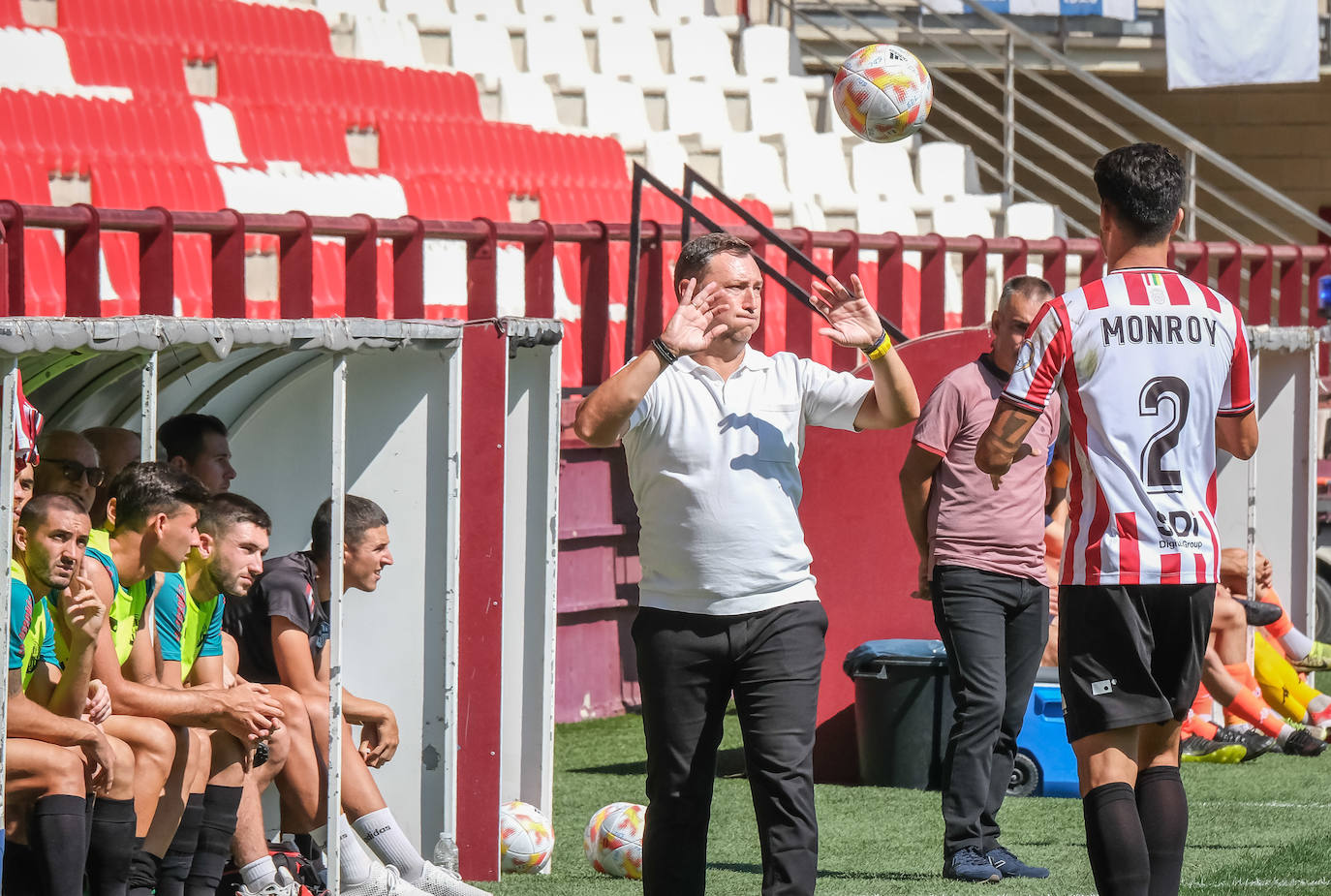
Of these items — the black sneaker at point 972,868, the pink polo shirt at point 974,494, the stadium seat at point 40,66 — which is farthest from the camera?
the stadium seat at point 40,66

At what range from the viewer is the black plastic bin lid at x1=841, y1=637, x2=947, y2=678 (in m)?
7.69

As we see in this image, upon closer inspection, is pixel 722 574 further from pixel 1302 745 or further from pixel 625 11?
pixel 625 11

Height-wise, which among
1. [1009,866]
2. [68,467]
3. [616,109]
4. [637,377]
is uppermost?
[616,109]

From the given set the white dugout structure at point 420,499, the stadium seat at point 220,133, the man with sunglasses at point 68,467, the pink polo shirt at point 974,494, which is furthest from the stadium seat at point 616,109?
the man with sunglasses at point 68,467

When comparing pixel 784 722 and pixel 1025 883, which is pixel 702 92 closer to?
pixel 1025 883

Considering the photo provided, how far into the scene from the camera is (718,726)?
4719mm

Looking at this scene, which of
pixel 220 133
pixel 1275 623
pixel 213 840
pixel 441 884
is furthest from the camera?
pixel 220 133

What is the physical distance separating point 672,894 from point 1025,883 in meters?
1.72

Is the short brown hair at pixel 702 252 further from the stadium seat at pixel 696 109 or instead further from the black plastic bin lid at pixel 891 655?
the stadium seat at pixel 696 109

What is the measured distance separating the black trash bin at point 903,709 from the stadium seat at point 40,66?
7238mm

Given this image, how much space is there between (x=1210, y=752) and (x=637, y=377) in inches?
190

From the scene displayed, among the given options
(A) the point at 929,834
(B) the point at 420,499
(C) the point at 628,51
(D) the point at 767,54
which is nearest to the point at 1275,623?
(A) the point at 929,834

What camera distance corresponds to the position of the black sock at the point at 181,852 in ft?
17.0

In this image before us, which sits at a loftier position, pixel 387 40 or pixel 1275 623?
pixel 387 40
